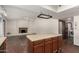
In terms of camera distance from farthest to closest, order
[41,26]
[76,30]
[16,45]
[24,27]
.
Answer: [76,30] → [16,45] → [41,26] → [24,27]

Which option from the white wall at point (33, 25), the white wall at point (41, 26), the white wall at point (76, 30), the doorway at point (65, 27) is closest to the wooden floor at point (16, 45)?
the white wall at point (33, 25)

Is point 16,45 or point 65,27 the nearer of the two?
point 16,45

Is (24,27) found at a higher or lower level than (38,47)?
higher

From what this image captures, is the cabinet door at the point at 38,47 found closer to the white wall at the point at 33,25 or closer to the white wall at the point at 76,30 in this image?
the white wall at the point at 33,25

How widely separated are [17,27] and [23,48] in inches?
33.2

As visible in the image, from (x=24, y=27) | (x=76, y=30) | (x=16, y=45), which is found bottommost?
(x=16, y=45)

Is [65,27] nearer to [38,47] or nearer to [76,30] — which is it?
[76,30]

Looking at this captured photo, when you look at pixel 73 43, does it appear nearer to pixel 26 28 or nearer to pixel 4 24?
pixel 26 28

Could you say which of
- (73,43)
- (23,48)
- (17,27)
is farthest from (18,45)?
(73,43)

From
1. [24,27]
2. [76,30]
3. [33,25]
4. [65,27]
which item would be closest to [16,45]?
[24,27]

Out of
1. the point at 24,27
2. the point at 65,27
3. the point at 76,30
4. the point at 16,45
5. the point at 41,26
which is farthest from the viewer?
the point at 76,30

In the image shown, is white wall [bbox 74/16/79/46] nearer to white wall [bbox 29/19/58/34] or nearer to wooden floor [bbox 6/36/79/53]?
white wall [bbox 29/19/58/34]

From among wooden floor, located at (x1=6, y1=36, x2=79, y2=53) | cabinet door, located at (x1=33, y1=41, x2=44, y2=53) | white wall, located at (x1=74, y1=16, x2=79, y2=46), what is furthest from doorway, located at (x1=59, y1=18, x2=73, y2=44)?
wooden floor, located at (x1=6, y1=36, x2=79, y2=53)

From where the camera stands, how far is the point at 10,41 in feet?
7.34
